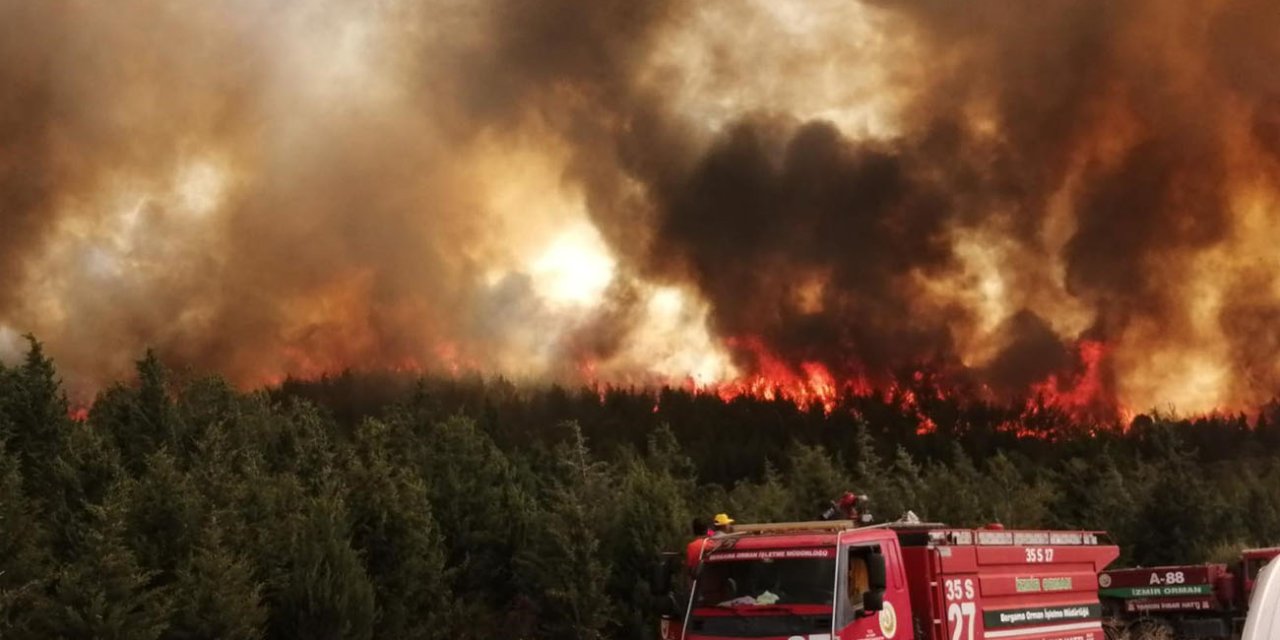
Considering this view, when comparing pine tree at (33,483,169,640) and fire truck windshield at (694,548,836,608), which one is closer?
fire truck windshield at (694,548,836,608)

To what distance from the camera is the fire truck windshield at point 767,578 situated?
40.7 feet

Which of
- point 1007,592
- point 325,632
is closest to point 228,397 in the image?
point 325,632

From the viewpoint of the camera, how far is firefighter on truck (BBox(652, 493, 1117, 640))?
1236 centimetres

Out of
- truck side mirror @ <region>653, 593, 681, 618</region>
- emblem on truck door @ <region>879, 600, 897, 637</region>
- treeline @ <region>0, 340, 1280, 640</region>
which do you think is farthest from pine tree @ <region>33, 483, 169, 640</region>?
emblem on truck door @ <region>879, 600, 897, 637</region>

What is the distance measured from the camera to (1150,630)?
80.8ft

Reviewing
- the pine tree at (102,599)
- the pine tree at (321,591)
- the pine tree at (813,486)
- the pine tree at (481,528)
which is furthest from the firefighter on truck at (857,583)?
the pine tree at (813,486)

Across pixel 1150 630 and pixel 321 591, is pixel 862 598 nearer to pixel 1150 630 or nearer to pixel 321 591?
pixel 321 591

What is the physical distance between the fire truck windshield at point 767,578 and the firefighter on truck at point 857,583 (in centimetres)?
1

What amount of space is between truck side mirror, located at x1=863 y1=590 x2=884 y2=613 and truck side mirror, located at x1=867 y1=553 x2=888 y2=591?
71mm

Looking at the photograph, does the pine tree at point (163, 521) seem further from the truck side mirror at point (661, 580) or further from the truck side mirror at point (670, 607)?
the truck side mirror at point (670, 607)

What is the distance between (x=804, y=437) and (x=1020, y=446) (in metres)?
17.6

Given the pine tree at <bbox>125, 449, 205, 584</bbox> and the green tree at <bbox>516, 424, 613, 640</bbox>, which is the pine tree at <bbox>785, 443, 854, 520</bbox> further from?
the pine tree at <bbox>125, 449, 205, 584</bbox>

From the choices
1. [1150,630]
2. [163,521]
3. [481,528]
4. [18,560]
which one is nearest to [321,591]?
[163,521]

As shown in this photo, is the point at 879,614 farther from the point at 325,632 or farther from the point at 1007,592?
the point at 325,632
